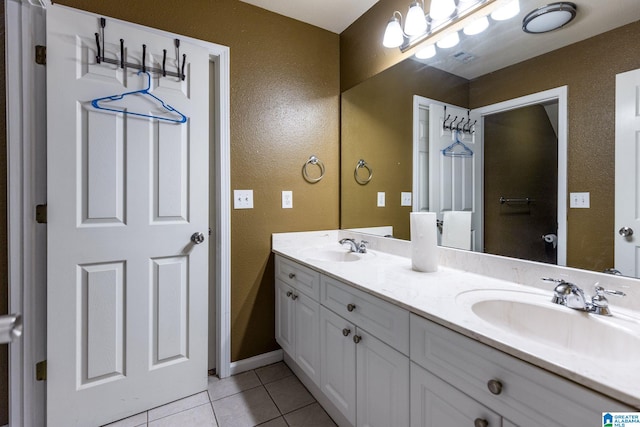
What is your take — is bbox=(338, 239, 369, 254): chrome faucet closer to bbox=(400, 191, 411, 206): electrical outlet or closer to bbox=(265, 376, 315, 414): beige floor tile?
bbox=(400, 191, 411, 206): electrical outlet

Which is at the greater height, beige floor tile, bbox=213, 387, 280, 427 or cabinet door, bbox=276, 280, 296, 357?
cabinet door, bbox=276, 280, 296, 357

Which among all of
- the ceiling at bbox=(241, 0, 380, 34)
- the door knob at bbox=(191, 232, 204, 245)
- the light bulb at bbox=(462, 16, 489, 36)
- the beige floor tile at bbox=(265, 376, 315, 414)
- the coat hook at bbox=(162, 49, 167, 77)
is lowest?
the beige floor tile at bbox=(265, 376, 315, 414)

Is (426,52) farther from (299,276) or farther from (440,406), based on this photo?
(440,406)

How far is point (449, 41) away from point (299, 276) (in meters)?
1.50

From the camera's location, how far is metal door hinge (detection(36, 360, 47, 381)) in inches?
55.0

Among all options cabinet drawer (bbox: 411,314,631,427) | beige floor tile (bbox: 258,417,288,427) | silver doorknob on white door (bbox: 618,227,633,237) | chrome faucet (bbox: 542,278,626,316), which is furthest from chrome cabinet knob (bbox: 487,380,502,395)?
beige floor tile (bbox: 258,417,288,427)

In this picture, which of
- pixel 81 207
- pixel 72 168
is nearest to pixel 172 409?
pixel 81 207

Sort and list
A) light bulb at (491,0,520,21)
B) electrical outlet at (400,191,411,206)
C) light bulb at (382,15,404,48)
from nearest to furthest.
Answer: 1. light bulb at (491,0,520,21)
2. light bulb at (382,15,404,48)
3. electrical outlet at (400,191,411,206)

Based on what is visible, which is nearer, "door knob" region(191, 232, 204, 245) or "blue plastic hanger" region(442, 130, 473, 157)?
"blue plastic hanger" region(442, 130, 473, 157)

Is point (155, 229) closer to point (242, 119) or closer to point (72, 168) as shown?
point (72, 168)

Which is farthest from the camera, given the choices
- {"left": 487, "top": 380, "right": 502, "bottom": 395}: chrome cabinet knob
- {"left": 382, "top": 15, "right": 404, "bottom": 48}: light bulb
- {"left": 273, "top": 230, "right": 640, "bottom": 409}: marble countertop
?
{"left": 382, "top": 15, "right": 404, "bottom": 48}: light bulb

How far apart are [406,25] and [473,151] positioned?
2.63ft

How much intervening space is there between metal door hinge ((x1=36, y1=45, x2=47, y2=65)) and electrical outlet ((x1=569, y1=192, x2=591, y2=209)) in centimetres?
235

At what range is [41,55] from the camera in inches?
53.7
